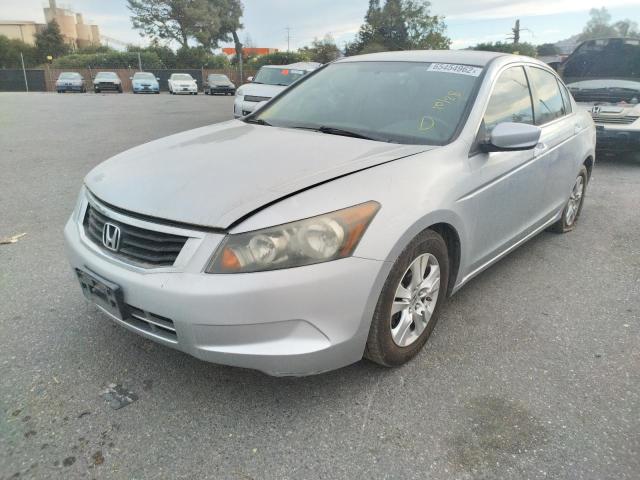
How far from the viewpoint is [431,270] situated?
256 cm

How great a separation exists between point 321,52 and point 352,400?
53.5 metres

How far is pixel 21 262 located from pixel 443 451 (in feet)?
10.8

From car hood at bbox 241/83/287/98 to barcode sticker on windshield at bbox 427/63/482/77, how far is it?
9308 millimetres

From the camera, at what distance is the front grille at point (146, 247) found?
2.04m

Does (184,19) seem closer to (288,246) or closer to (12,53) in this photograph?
(12,53)

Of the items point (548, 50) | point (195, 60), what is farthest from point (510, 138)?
point (548, 50)

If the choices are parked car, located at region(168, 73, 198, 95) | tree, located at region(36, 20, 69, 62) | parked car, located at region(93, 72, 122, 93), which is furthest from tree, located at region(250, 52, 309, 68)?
tree, located at region(36, 20, 69, 62)

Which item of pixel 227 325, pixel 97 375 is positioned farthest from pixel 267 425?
pixel 97 375

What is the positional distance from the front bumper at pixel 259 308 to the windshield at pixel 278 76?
482 inches

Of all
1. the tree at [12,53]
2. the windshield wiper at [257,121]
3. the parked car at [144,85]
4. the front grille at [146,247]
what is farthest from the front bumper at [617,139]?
the tree at [12,53]

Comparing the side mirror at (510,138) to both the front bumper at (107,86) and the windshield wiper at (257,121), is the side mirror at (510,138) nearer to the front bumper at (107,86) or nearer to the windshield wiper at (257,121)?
the windshield wiper at (257,121)

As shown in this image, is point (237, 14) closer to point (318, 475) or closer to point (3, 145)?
point (3, 145)

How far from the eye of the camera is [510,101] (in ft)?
10.9

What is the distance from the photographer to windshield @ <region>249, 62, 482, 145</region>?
2.88 meters
